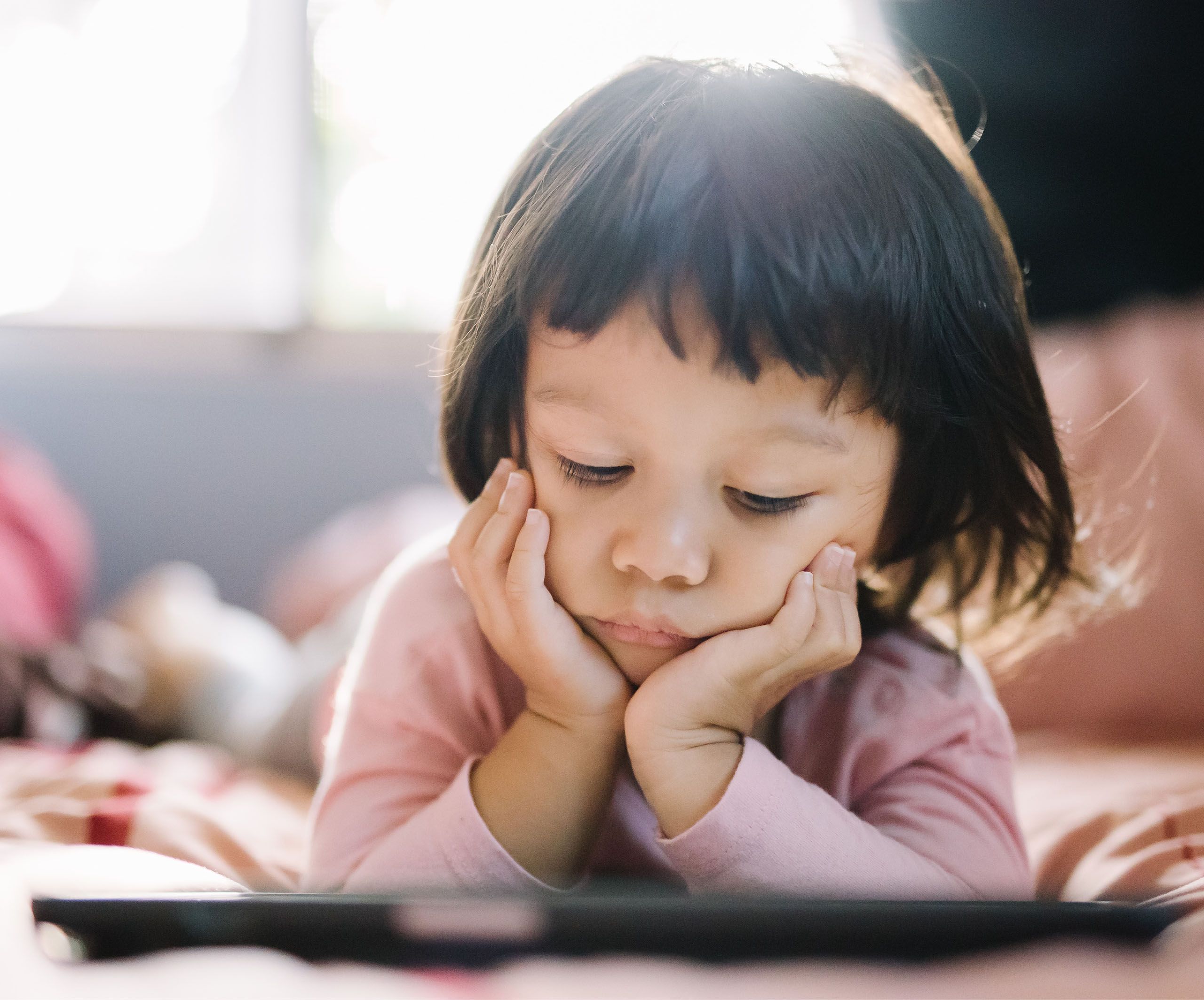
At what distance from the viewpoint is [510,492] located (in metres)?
0.62

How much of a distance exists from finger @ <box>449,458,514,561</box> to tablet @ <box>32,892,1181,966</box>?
301 mm

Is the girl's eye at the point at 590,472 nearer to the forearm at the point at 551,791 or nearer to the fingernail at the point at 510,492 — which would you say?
the fingernail at the point at 510,492

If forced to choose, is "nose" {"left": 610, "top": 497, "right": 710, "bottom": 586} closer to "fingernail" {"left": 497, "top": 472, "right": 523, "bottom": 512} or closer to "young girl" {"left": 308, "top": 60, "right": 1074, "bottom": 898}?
"young girl" {"left": 308, "top": 60, "right": 1074, "bottom": 898}

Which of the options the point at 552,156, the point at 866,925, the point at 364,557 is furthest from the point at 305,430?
the point at 866,925

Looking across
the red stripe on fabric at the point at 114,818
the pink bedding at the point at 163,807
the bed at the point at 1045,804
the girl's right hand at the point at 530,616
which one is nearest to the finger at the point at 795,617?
the girl's right hand at the point at 530,616

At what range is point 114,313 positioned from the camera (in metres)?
2.26

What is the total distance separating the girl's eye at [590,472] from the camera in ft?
1.82

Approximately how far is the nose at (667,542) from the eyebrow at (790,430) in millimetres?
57

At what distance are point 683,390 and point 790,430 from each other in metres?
0.06

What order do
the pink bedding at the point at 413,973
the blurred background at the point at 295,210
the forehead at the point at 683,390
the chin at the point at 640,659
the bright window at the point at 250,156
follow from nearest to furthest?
1. the pink bedding at the point at 413,973
2. the forehead at the point at 683,390
3. the chin at the point at 640,659
4. the blurred background at the point at 295,210
5. the bright window at the point at 250,156

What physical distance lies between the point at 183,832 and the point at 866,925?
0.57 metres

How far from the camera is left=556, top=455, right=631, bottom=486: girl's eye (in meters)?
0.56

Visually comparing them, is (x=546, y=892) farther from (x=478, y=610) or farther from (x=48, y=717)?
(x=48, y=717)

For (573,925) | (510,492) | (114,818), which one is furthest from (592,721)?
(114,818)
